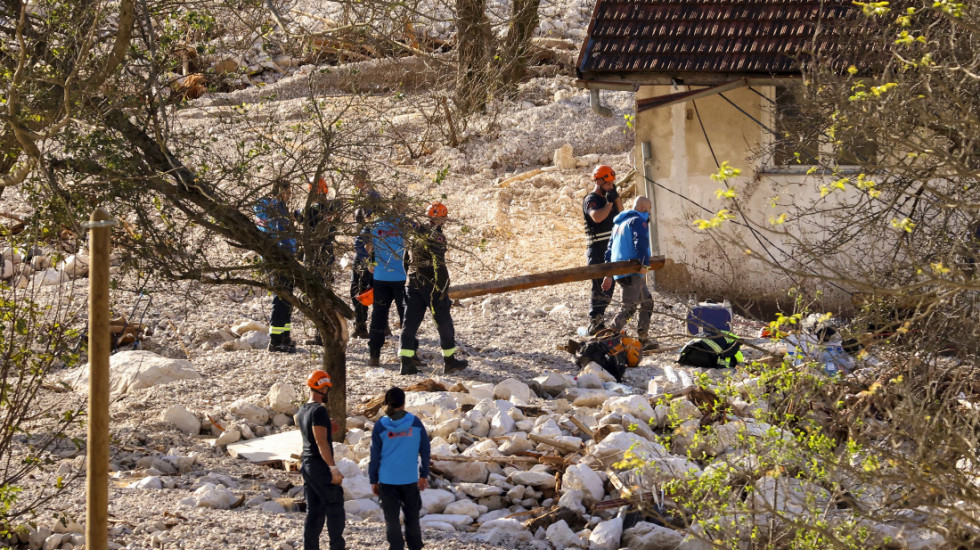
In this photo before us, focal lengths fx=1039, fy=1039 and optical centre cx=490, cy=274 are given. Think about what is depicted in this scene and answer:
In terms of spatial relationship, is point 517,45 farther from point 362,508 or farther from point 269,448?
point 362,508

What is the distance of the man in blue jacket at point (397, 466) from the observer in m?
6.52

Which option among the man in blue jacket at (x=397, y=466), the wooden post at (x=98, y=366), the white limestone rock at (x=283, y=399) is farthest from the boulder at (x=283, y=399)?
the wooden post at (x=98, y=366)

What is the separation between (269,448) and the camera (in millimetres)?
8641

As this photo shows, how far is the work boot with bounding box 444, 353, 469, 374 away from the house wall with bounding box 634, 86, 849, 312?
3.91 m

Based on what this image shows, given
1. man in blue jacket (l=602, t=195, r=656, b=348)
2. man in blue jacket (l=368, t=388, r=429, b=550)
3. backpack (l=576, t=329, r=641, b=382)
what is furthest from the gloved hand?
man in blue jacket (l=368, t=388, r=429, b=550)

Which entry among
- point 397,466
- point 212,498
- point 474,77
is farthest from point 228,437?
point 474,77

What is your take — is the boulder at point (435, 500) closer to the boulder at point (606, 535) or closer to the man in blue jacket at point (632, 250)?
the boulder at point (606, 535)

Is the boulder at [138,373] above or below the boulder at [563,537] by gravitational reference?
above

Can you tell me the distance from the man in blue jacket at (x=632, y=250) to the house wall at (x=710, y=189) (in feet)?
7.53

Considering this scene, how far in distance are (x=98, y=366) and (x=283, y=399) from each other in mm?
5676

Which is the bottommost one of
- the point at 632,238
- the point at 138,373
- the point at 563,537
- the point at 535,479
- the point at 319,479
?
the point at 563,537

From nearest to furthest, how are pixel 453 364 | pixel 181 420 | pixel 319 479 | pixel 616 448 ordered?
pixel 319 479, pixel 616 448, pixel 181 420, pixel 453 364

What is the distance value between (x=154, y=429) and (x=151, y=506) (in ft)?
5.64

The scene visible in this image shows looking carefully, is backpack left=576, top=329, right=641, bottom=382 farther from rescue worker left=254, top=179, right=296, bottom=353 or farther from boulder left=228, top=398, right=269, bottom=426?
rescue worker left=254, top=179, right=296, bottom=353
